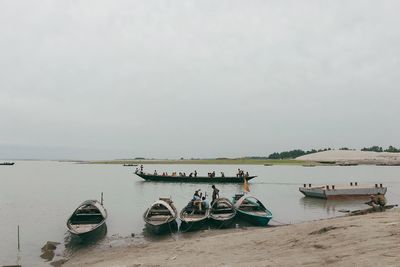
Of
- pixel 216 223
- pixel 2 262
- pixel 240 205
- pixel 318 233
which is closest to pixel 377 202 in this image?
pixel 240 205

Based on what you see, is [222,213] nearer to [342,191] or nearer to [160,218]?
[160,218]

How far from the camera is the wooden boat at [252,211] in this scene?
2409 centimetres

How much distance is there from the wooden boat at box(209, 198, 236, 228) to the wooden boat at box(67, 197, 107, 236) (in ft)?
22.9

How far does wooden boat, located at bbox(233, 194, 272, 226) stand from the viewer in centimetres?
2409

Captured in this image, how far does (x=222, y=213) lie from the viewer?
2547cm

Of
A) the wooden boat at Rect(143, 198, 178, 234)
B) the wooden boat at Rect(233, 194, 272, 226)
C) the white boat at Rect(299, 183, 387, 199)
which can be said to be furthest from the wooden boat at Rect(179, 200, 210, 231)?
the white boat at Rect(299, 183, 387, 199)

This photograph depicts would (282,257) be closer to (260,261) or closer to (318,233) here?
(260,261)

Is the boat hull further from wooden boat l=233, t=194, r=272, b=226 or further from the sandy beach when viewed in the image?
the sandy beach

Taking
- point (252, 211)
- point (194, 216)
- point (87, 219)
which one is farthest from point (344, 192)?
point (87, 219)

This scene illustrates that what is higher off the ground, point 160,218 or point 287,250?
point 287,250

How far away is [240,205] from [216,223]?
414 cm

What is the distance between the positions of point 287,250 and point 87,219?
15.6 meters

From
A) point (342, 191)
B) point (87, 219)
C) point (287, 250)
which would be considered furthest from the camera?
point (342, 191)

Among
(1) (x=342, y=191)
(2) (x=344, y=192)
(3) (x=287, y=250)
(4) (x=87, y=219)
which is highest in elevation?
(3) (x=287, y=250)
